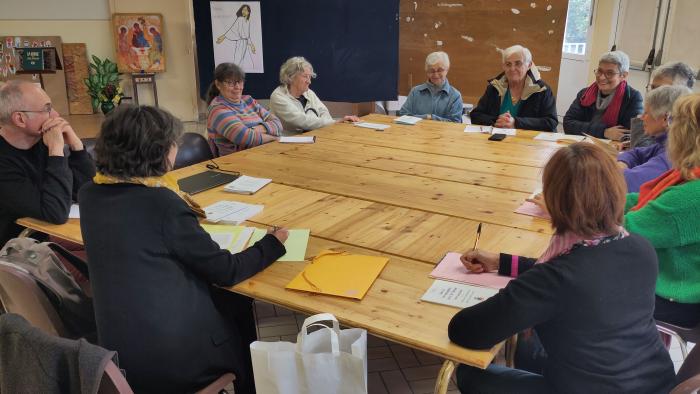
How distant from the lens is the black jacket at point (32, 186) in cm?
210

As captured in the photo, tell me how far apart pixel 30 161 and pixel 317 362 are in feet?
5.15

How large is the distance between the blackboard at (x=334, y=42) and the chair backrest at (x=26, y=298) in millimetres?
4353

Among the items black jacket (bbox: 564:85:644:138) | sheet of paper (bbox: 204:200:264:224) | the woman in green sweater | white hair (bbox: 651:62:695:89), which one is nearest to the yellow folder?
sheet of paper (bbox: 204:200:264:224)

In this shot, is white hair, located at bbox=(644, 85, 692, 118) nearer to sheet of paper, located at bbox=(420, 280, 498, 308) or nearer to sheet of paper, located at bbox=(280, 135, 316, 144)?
sheet of paper, located at bbox=(420, 280, 498, 308)

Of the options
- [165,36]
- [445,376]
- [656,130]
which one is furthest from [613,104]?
[165,36]

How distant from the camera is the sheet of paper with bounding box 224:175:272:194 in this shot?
2.44 metres

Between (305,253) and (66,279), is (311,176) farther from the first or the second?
(66,279)

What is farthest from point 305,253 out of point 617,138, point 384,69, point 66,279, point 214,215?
point 384,69

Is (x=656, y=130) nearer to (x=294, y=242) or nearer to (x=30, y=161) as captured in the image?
(x=294, y=242)

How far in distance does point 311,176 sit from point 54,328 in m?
1.35

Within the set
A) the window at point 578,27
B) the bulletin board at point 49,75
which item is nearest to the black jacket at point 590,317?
the window at point 578,27

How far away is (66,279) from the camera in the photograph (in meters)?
1.75

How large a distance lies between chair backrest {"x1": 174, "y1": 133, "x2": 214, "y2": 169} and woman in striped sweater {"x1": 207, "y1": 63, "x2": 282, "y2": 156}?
0.72ft

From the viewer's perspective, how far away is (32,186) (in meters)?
2.14
